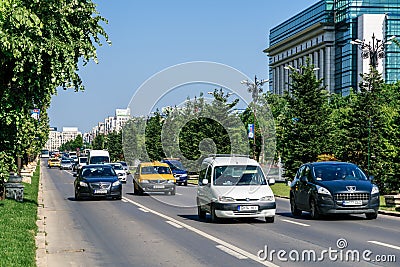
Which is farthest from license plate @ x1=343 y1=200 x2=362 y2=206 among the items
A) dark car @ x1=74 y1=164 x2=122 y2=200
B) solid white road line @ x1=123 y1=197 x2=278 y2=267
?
dark car @ x1=74 y1=164 x2=122 y2=200

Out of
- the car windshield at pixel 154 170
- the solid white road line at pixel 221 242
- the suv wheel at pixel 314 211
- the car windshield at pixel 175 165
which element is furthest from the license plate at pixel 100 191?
the car windshield at pixel 175 165

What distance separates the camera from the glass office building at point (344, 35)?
104812mm

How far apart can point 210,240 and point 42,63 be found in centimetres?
867

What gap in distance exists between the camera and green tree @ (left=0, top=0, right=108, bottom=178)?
20406 millimetres

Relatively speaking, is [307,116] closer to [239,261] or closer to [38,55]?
[38,55]

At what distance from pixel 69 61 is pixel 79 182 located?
37.0 feet

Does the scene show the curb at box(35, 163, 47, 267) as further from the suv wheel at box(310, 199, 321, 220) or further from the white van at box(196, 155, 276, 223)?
the suv wheel at box(310, 199, 321, 220)

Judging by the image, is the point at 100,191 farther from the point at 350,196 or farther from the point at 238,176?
the point at 350,196

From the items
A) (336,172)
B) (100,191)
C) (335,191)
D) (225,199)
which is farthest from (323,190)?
(100,191)

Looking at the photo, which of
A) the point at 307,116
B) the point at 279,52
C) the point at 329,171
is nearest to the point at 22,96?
the point at 329,171

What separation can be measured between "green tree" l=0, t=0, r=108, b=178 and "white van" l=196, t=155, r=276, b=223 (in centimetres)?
512

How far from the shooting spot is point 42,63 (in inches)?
834

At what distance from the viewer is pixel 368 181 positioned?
21.3 m

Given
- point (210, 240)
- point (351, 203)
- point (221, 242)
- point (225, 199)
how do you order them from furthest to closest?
point (351, 203), point (225, 199), point (210, 240), point (221, 242)
